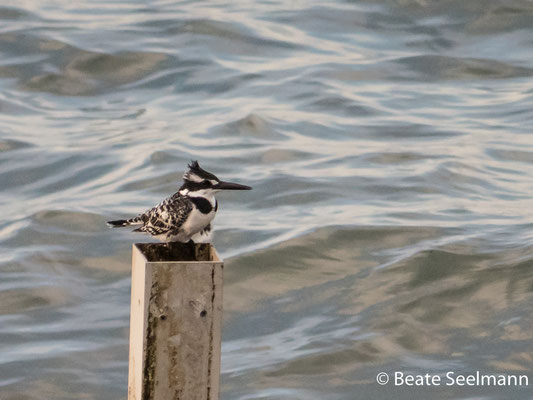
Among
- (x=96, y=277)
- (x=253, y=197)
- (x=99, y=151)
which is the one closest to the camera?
(x=96, y=277)

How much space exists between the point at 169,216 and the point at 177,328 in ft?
4.45

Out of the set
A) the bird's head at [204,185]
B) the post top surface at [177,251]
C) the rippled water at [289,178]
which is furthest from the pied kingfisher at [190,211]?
the rippled water at [289,178]

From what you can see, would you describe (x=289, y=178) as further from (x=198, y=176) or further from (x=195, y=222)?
(x=195, y=222)

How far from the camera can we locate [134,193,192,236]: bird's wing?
6355mm

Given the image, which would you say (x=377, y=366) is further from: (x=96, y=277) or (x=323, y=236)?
(x=96, y=277)

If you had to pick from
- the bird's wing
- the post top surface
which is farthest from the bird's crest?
the post top surface

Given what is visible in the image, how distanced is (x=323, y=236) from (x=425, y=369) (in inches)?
113

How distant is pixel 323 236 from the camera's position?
12438mm

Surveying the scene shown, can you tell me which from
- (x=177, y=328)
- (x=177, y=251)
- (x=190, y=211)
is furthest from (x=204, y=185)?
(x=177, y=328)

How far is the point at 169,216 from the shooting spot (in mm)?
6406

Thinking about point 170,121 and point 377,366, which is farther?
point 170,121

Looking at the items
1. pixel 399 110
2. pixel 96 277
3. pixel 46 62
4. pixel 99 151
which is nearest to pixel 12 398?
pixel 96 277

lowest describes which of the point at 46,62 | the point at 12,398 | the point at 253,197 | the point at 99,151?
the point at 12,398

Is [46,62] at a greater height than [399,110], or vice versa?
[46,62]
